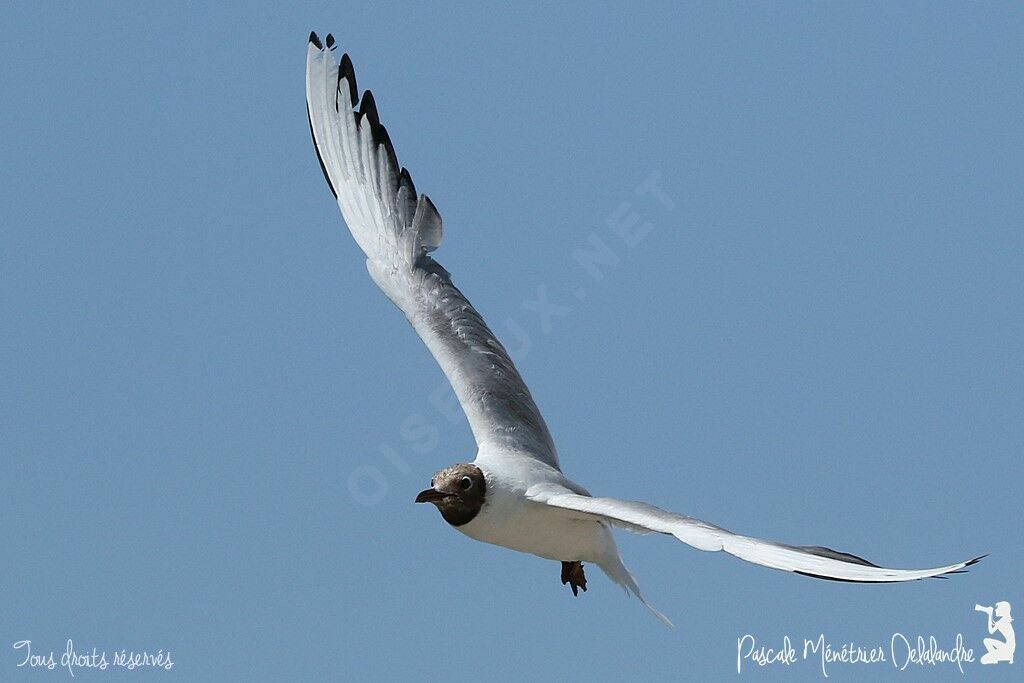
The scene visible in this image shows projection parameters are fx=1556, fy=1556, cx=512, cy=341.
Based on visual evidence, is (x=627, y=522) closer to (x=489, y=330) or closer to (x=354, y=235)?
(x=489, y=330)

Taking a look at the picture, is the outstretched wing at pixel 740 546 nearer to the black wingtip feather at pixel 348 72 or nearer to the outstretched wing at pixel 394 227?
the outstretched wing at pixel 394 227

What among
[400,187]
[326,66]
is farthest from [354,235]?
[326,66]

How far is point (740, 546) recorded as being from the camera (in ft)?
21.4

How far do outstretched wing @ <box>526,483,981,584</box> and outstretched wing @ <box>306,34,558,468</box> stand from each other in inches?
73.3

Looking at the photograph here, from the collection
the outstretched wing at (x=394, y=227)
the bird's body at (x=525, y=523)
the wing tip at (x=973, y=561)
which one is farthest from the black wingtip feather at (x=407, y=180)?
the wing tip at (x=973, y=561)

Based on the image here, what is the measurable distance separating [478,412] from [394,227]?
171cm

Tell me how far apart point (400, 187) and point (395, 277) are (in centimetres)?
68

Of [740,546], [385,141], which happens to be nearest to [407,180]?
[385,141]

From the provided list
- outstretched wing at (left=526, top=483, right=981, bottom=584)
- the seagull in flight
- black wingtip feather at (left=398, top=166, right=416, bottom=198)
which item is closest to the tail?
the seagull in flight

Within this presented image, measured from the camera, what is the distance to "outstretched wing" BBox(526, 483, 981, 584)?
6020mm

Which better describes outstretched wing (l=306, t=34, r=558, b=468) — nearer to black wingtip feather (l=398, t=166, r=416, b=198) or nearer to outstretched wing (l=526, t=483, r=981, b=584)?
black wingtip feather (l=398, t=166, r=416, b=198)

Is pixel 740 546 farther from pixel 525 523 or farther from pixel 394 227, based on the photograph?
pixel 394 227

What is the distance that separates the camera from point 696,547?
6.63 metres

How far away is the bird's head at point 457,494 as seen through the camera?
785cm
